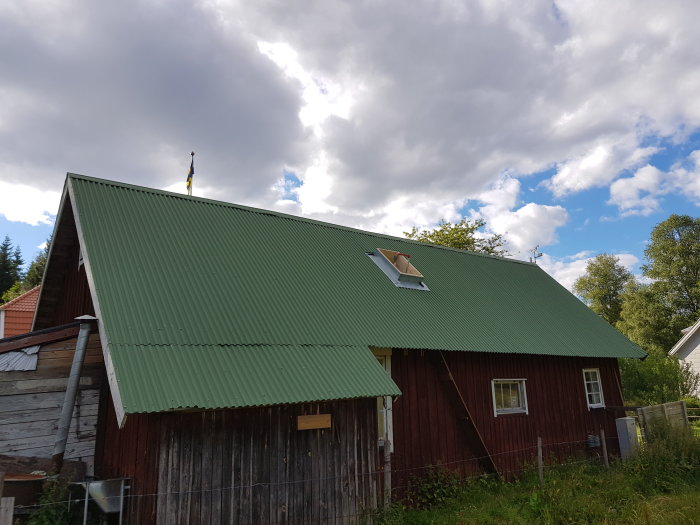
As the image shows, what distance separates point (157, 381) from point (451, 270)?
10.6m

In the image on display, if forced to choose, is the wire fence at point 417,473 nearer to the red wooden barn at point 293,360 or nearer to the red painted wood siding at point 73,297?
the red wooden barn at point 293,360

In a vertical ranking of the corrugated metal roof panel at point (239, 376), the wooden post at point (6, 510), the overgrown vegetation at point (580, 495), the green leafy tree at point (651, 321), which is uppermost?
the green leafy tree at point (651, 321)

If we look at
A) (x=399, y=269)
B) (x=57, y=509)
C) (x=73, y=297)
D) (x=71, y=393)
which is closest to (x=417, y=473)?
(x=399, y=269)

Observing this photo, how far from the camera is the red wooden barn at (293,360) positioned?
267 inches

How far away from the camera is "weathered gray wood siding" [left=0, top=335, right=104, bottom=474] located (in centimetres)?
760

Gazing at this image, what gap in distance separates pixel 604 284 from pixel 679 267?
40.4ft

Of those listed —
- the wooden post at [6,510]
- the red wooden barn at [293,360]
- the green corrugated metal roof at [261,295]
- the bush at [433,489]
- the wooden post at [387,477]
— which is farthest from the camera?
the bush at [433,489]

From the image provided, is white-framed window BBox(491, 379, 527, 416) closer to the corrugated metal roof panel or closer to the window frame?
the window frame

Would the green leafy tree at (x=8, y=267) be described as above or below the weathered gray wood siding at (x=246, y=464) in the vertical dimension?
above

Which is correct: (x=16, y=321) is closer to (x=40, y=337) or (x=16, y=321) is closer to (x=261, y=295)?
(x=40, y=337)

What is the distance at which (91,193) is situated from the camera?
388 inches

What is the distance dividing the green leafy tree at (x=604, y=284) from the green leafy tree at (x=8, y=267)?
57.3m

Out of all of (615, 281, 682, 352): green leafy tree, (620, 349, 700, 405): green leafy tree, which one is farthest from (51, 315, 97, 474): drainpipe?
(615, 281, 682, 352): green leafy tree

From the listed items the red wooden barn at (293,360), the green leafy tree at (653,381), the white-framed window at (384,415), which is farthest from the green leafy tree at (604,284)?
the white-framed window at (384,415)
